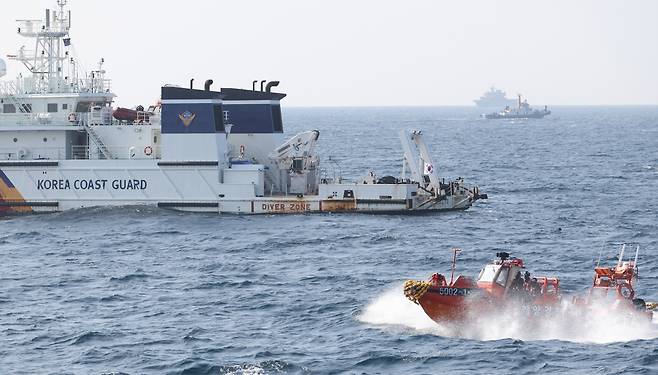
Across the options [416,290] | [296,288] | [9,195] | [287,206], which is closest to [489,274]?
[416,290]

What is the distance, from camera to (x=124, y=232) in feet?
164

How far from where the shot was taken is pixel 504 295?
3077 cm

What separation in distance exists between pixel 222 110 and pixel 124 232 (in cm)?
795

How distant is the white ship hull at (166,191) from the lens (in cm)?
5316

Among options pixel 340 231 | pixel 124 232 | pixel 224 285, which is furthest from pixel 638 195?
pixel 224 285

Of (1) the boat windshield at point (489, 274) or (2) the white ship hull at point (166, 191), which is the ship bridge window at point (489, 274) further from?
(2) the white ship hull at point (166, 191)

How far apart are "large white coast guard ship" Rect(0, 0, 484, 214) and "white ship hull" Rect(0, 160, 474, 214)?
4 centimetres

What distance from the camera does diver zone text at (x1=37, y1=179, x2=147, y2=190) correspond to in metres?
53.4

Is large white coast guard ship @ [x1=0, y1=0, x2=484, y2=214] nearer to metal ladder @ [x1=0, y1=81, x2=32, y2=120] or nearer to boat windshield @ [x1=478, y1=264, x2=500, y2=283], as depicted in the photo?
metal ladder @ [x1=0, y1=81, x2=32, y2=120]

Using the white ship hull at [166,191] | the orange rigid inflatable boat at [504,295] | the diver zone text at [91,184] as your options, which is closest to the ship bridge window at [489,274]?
the orange rigid inflatable boat at [504,295]

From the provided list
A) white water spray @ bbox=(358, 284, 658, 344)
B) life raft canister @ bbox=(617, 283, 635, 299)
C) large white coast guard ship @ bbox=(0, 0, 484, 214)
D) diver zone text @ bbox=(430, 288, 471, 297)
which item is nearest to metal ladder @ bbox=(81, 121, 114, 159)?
large white coast guard ship @ bbox=(0, 0, 484, 214)

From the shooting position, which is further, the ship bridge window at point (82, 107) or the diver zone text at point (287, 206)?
the ship bridge window at point (82, 107)

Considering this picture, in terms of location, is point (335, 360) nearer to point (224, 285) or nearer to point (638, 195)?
point (224, 285)

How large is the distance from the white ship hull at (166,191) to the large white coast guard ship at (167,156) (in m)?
0.04
